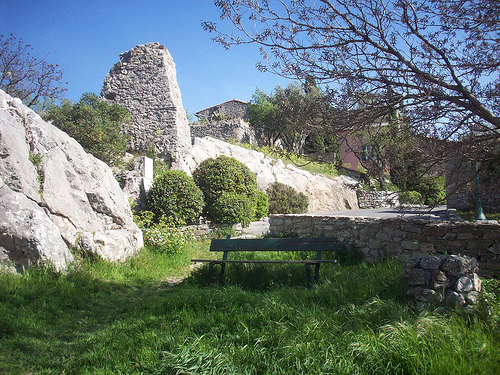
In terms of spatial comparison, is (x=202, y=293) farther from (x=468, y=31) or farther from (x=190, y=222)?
(x=190, y=222)

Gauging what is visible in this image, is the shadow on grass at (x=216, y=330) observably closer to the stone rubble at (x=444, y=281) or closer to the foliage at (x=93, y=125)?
the stone rubble at (x=444, y=281)

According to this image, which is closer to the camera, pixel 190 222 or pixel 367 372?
pixel 367 372

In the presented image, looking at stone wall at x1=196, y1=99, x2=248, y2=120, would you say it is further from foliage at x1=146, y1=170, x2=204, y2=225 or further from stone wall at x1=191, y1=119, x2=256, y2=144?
foliage at x1=146, y1=170, x2=204, y2=225

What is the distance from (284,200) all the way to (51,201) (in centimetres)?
1145

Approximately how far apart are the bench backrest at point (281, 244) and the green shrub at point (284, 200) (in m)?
9.81

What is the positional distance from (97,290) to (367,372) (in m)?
4.13

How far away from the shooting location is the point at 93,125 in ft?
43.1

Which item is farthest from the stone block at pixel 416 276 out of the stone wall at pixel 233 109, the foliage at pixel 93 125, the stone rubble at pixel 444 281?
the stone wall at pixel 233 109

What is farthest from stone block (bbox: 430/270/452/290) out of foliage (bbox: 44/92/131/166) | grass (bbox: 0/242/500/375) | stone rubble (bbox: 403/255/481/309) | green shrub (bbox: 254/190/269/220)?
foliage (bbox: 44/92/131/166)

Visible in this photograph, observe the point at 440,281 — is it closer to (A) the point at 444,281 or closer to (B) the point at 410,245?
(A) the point at 444,281

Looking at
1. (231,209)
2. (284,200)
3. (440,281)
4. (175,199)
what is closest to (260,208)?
(284,200)

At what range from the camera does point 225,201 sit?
37.4 ft

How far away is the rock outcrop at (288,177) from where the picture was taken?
1763cm

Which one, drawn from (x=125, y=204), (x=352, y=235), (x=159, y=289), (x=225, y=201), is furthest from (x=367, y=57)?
(x=225, y=201)
